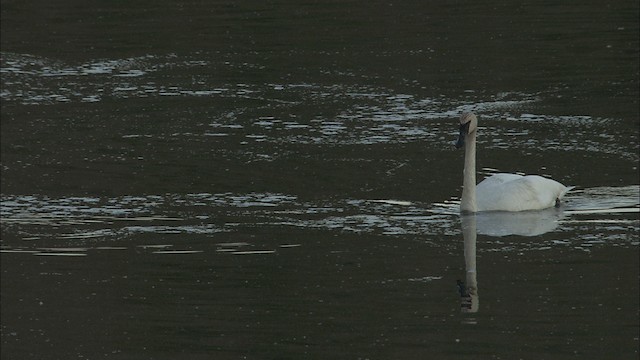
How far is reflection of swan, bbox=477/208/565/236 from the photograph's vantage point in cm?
1376

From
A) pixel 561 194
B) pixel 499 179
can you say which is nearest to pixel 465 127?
pixel 499 179

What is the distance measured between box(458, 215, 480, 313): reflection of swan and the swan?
0.59 feet

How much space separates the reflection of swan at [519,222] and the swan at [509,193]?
0.05 m

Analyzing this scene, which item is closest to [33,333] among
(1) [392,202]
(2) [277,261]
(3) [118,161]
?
(2) [277,261]

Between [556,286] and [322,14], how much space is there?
1355 centimetres

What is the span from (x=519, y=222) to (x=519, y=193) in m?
0.25

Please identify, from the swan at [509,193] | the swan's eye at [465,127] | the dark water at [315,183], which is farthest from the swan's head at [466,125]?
the dark water at [315,183]

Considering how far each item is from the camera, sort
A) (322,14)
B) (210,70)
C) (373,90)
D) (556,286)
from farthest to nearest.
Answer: (322,14), (210,70), (373,90), (556,286)

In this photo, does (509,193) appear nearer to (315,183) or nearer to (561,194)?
(561,194)

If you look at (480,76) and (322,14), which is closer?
(480,76)

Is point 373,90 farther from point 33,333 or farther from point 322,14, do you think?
point 33,333

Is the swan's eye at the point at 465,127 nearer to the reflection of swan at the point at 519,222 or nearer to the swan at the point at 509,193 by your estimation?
the swan at the point at 509,193

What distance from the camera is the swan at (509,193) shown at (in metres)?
14.3

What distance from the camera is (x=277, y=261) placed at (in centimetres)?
1261
